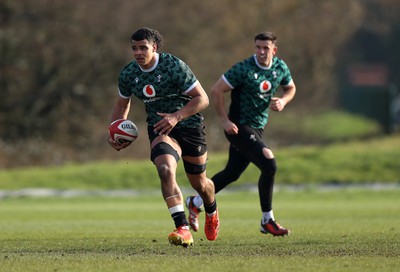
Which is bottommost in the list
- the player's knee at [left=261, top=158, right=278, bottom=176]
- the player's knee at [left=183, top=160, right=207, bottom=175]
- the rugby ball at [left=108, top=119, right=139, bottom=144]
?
the player's knee at [left=261, top=158, right=278, bottom=176]

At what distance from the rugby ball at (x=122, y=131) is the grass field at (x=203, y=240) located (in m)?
1.06

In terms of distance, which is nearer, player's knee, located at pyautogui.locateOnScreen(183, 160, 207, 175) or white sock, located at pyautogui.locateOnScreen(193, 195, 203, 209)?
player's knee, located at pyautogui.locateOnScreen(183, 160, 207, 175)

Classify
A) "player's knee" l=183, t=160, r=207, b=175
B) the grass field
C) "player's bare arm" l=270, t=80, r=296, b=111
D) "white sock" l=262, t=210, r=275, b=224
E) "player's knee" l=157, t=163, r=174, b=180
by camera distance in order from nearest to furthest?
the grass field → "player's knee" l=157, t=163, r=174, b=180 → "player's knee" l=183, t=160, r=207, b=175 → "white sock" l=262, t=210, r=275, b=224 → "player's bare arm" l=270, t=80, r=296, b=111

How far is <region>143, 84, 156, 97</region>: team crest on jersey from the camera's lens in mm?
10578

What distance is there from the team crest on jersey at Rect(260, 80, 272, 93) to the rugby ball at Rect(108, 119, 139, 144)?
7.86 ft

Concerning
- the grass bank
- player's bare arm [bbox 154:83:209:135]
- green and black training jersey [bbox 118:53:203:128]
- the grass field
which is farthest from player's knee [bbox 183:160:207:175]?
the grass bank

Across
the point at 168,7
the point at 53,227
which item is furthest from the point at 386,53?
the point at 53,227

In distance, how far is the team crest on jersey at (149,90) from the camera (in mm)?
10578

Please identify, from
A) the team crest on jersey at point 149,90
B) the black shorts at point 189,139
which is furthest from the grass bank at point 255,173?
the team crest on jersey at point 149,90

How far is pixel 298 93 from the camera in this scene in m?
46.1

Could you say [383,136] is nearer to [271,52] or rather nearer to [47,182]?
[47,182]

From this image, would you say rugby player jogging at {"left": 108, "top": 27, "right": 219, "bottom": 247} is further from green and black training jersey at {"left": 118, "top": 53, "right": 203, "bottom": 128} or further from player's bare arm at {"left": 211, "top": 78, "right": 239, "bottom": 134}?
player's bare arm at {"left": 211, "top": 78, "right": 239, "bottom": 134}

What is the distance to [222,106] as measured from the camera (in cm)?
1270

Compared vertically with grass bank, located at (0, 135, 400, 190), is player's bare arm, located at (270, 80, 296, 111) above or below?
above
